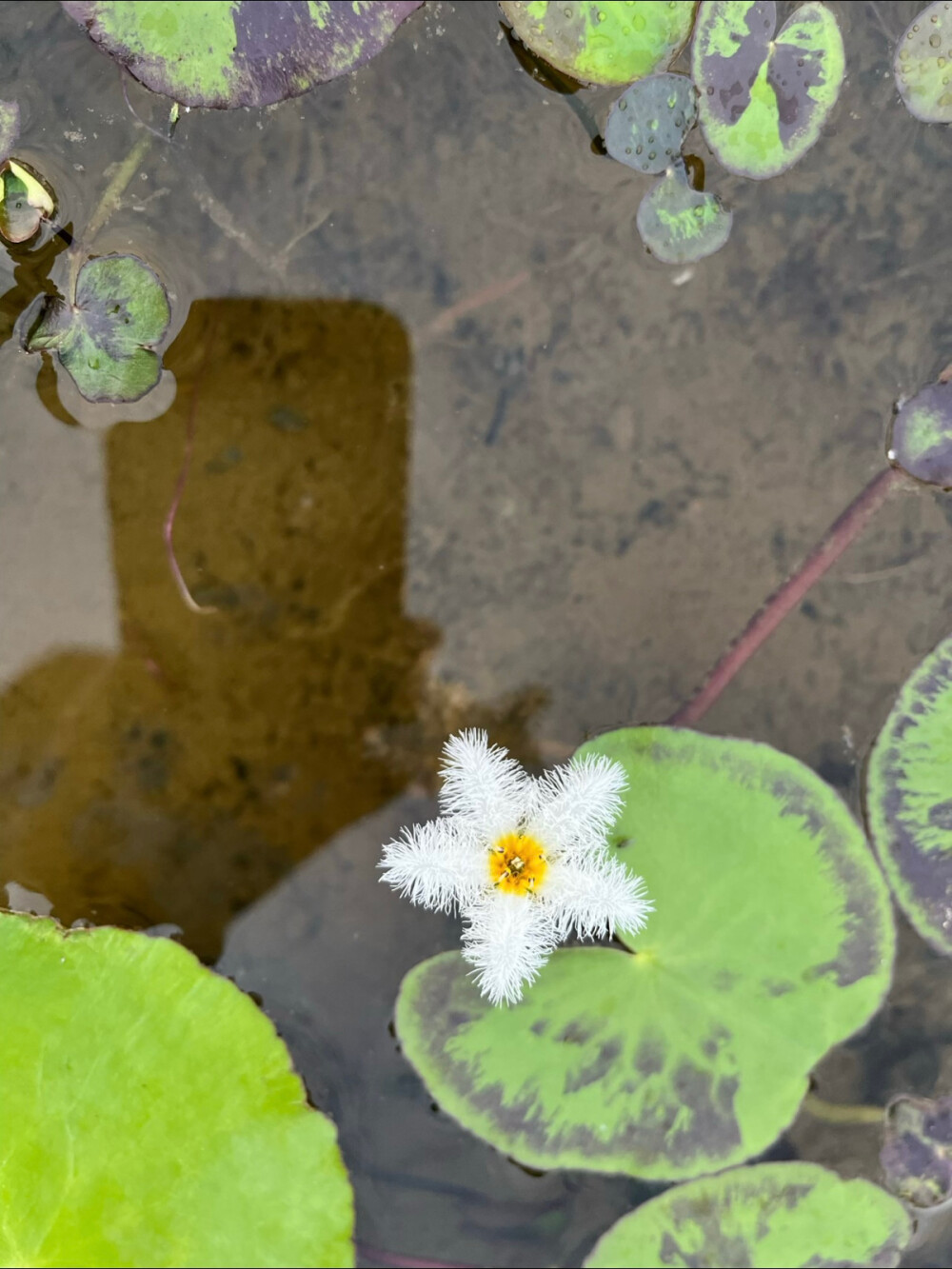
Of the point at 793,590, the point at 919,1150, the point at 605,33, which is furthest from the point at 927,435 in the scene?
the point at 919,1150

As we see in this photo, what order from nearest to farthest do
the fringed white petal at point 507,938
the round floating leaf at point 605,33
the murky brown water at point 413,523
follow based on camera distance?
the fringed white petal at point 507,938, the round floating leaf at point 605,33, the murky brown water at point 413,523

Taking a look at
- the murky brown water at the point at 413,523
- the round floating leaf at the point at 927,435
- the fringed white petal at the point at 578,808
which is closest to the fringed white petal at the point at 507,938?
the fringed white petal at the point at 578,808

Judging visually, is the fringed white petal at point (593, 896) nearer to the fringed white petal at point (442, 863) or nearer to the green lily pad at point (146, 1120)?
the fringed white petal at point (442, 863)

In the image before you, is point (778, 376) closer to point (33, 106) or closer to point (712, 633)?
point (712, 633)

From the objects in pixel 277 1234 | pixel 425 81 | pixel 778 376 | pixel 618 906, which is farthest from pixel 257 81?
pixel 277 1234

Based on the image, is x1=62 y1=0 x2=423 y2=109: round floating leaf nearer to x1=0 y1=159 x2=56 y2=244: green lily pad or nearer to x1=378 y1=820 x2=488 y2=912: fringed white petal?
x1=0 y1=159 x2=56 y2=244: green lily pad

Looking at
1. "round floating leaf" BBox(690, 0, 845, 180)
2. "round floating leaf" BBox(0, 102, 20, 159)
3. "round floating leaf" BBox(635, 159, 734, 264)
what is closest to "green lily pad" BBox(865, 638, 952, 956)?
"round floating leaf" BBox(635, 159, 734, 264)

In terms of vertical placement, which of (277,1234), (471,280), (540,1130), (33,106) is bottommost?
(277,1234)
